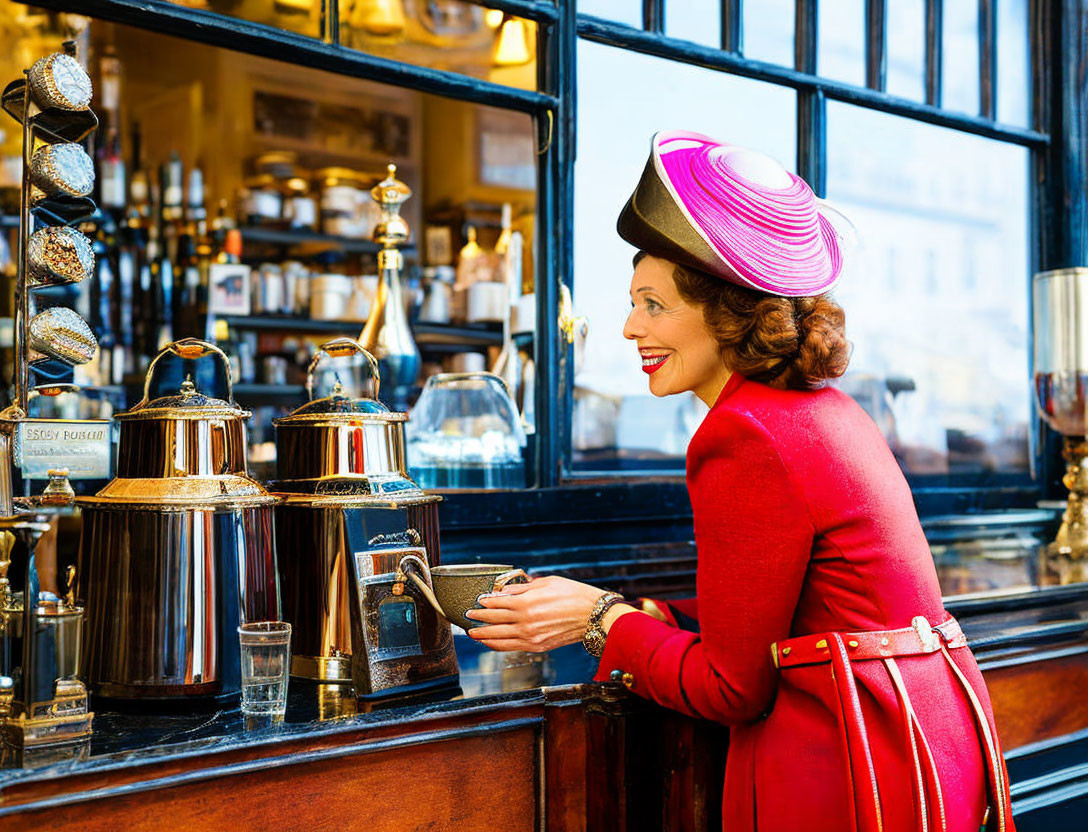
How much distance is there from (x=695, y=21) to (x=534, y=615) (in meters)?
1.76

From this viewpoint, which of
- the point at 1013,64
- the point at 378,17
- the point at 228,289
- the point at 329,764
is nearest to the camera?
the point at 329,764

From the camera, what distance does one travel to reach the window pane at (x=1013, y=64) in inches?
126

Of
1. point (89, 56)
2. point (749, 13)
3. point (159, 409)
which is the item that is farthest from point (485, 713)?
point (89, 56)

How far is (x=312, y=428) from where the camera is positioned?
1.40 meters

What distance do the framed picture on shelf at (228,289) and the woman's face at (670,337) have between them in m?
3.12

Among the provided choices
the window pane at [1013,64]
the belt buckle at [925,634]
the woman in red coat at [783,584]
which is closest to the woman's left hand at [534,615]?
the woman in red coat at [783,584]


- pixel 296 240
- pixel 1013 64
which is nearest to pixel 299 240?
pixel 296 240

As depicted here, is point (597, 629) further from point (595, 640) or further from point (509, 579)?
point (509, 579)

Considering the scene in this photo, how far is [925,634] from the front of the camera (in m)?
1.23

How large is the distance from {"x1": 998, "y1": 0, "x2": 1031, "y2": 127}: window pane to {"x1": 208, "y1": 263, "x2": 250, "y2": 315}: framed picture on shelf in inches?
110

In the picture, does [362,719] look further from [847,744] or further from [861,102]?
[861,102]

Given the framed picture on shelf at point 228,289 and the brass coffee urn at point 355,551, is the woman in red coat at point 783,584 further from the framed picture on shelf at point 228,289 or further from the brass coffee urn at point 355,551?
the framed picture on shelf at point 228,289

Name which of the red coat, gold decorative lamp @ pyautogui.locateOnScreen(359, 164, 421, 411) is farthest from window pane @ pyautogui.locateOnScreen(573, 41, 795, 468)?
the red coat

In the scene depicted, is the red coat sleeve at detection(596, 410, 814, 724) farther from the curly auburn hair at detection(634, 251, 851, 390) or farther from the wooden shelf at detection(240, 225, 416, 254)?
the wooden shelf at detection(240, 225, 416, 254)
